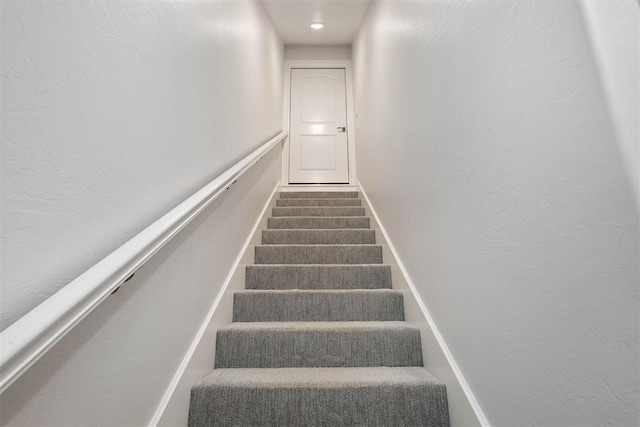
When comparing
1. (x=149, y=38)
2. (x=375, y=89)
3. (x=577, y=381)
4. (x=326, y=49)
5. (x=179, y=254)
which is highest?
(x=326, y=49)

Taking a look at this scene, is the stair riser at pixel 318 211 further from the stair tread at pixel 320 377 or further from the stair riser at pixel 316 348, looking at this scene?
the stair tread at pixel 320 377

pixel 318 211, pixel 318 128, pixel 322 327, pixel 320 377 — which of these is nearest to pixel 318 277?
pixel 322 327

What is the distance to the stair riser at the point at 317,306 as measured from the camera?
1.60 meters

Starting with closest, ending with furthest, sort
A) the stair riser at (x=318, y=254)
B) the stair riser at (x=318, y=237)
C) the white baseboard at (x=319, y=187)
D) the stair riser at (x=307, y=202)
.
→ the stair riser at (x=318, y=254), the stair riser at (x=318, y=237), the stair riser at (x=307, y=202), the white baseboard at (x=319, y=187)

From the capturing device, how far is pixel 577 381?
0.60m

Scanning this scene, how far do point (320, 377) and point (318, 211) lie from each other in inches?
71.4

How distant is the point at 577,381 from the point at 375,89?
238 cm

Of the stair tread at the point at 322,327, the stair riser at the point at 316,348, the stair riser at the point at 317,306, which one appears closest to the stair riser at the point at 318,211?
the stair riser at the point at 317,306

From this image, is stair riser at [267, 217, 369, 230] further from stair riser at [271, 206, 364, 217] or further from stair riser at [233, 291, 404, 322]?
stair riser at [233, 291, 404, 322]

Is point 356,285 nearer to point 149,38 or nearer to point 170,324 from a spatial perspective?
point 170,324

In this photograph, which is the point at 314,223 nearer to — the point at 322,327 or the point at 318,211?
the point at 318,211

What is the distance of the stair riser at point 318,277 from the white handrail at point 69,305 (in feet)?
3.45

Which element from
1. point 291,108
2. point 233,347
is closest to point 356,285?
point 233,347

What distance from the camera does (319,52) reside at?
4027 mm
